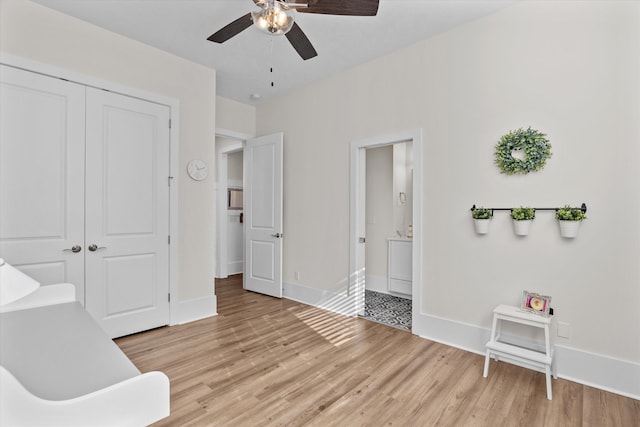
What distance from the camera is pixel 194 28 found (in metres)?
2.94

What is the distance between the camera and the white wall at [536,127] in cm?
221

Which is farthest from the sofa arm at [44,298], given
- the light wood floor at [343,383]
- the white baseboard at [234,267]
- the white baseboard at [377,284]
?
the white baseboard at [234,267]

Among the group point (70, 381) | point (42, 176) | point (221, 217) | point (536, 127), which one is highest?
point (536, 127)

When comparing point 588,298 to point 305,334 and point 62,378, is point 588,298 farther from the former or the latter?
point 62,378

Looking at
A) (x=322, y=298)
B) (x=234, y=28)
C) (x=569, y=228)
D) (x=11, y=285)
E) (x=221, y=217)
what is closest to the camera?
(x=11, y=285)

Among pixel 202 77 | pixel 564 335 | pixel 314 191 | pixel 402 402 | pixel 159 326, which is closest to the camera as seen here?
pixel 402 402

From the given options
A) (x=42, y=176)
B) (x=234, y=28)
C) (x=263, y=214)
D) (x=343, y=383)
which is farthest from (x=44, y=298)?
(x=263, y=214)

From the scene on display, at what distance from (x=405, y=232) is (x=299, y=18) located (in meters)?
3.28

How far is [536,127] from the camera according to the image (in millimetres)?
2533

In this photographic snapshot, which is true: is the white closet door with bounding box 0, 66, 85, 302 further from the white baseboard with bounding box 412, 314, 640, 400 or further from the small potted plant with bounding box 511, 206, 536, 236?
the small potted plant with bounding box 511, 206, 536, 236

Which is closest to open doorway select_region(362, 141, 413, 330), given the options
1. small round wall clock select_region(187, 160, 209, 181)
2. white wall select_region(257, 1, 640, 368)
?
white wall select_region(257, 1, 640, 368)

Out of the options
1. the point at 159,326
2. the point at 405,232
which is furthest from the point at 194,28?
the point at 405,232

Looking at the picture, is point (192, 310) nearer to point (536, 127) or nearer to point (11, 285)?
point (11, 285)

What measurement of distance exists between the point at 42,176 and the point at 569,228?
13.6ft
